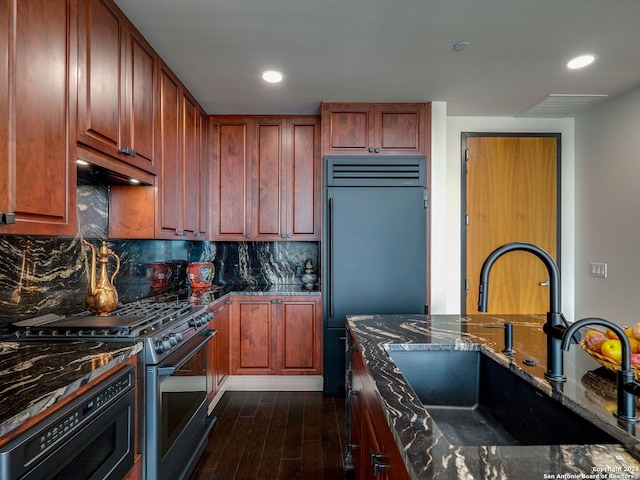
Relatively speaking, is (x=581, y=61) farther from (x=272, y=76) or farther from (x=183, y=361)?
(x=183, y=361)

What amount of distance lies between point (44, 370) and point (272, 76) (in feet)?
7.18

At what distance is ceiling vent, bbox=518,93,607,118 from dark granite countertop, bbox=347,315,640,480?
227 centimetres

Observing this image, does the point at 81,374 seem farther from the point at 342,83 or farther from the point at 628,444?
the point at 342,83

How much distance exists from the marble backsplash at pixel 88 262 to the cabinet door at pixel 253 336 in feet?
1.91

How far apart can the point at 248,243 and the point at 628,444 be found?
327 centimetres

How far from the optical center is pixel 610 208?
2977mm

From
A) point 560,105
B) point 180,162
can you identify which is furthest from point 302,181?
point 560,105

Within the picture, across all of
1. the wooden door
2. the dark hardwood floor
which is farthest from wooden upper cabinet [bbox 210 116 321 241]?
the wooden door

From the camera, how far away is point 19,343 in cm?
138

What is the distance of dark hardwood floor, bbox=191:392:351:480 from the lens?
202 cm

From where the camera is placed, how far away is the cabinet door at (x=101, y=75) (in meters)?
1.51

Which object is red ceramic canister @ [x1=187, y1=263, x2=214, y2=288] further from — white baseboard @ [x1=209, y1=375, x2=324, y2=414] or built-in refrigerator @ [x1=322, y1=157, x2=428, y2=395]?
built-in refrigerator @ [x1=322, y1=157, x2=428, y2=395]

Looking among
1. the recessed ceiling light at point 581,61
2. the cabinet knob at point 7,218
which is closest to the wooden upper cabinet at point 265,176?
the recessed ceiling light at point 581,61

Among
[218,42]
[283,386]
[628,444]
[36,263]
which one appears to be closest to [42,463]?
[36,263]
